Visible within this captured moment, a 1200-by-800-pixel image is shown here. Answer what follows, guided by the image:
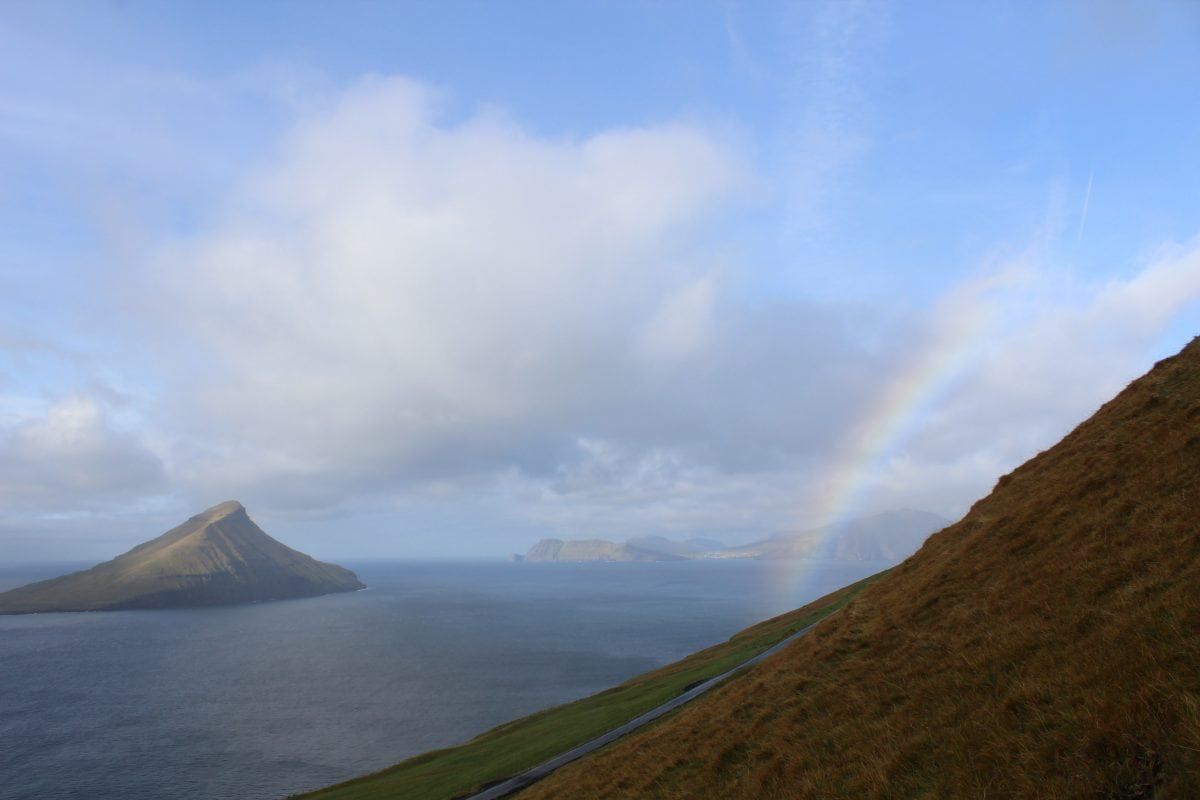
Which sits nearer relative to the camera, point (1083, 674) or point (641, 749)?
point (1083, 674)

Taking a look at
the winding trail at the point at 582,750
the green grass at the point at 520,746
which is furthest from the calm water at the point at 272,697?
the winding trail at the point at 582,750

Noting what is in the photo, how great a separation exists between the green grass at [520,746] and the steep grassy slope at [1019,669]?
16.4 metres

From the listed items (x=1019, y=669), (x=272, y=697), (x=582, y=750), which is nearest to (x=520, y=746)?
(x=582, y=750)

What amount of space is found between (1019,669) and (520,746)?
139 feet

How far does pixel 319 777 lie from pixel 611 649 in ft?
254

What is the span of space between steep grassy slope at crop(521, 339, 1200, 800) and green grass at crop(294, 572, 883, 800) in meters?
16.4

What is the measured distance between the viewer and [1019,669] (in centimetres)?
1305

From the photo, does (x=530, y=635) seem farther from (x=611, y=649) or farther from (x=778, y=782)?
(x=778, y=782)

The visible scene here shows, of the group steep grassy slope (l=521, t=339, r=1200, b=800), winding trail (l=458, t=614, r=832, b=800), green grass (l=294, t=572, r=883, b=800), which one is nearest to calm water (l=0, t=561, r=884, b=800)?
green grass (l=294, t=572, r=883, b=800)

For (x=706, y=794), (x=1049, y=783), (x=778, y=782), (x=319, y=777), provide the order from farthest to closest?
(x=319, y=777), (x=706, y=794), (x=778, y=782), (x=1049, y=783)

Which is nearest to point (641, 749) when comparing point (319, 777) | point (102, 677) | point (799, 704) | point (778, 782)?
point (799, 704)

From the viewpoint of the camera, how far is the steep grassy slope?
9.81 m

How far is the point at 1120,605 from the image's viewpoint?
13.0 m

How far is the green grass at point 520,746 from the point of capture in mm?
41062
